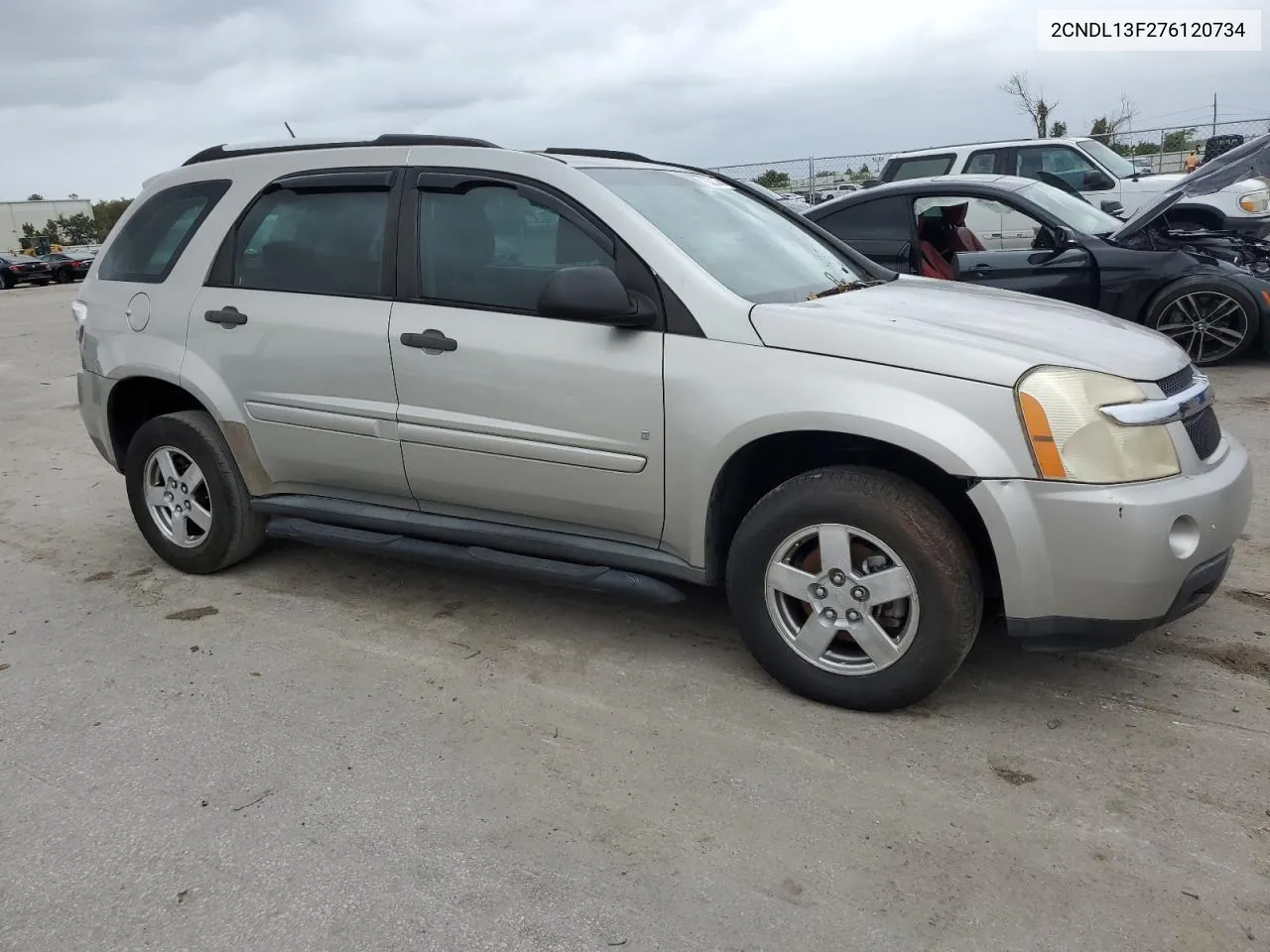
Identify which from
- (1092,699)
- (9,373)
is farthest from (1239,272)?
(9,373)

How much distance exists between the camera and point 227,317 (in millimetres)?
4375

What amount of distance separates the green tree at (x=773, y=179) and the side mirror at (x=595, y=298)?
66.4ft

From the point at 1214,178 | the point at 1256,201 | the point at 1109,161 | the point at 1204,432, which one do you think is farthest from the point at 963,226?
the point at 1109,161

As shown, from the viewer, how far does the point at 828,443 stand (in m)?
3.39

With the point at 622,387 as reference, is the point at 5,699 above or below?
below

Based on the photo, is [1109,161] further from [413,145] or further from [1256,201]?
[413,145]

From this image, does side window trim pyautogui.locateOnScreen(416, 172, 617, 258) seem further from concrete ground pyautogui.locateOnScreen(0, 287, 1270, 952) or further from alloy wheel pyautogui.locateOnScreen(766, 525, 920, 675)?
concrete ground pyautogui.locateOnScreen(0, 287, 1270, 952)

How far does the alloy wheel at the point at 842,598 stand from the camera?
3174mm

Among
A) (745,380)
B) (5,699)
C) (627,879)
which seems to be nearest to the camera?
(627,879)

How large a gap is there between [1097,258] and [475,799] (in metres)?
6.58

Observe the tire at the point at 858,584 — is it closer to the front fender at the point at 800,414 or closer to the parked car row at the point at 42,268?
the front fender at the point at 800,414

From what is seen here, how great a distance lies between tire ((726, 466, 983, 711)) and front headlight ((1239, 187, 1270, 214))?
8282 mm

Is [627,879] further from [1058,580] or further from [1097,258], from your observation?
[1097,258]

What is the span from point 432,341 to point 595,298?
764 millimetres
